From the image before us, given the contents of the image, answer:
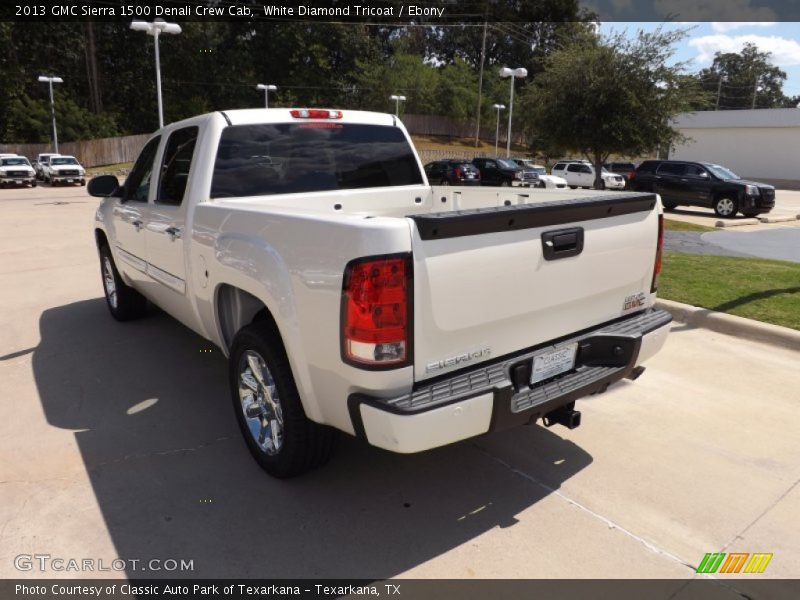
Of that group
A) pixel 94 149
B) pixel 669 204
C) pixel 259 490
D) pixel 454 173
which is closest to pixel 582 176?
pixel 454 173

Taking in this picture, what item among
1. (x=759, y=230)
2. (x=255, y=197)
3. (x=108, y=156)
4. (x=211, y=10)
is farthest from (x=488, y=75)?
(x=255, y=197)

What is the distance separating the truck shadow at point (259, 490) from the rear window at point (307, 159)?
1578 mm

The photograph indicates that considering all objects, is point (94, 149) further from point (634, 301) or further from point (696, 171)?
point (634, 301)

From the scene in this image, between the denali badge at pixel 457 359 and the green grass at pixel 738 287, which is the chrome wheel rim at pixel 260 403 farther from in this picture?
the green grass at pixel 738 287

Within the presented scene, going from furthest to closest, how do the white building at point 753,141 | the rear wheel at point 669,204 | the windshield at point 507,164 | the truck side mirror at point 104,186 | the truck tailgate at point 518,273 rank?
the white building at point 753,141
the windshield at point 507,164
the rear wheel at point 669,204
the truck side mirror at point 104,186
the truck tailgate at point 518,273

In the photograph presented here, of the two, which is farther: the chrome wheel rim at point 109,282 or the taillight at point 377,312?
the chrome wheel rim at point 109,282

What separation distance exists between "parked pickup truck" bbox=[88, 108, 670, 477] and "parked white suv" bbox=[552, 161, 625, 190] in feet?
86.2

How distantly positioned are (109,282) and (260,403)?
12.8 feet

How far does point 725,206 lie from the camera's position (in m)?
19.0

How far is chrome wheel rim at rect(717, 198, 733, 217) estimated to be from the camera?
18.9 meters

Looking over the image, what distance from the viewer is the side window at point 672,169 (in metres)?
20.4

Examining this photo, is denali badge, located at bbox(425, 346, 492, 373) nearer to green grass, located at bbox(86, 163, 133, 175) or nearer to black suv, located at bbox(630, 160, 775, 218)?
black suv, located at bbox(630, 160, 775, 218)

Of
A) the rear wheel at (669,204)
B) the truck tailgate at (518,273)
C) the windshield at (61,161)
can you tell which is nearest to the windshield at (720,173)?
the rear wheel at (669,204)

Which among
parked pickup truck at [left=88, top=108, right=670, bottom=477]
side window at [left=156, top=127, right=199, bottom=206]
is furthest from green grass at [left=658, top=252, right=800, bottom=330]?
side window at [left=156, top=127, right=199, bottom=206]
